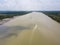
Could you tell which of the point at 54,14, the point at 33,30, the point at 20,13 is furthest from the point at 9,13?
the point at 54,14

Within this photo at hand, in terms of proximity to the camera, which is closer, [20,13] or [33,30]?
[33,30]

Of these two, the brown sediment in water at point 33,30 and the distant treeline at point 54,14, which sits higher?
the distant treeline at point 54,14

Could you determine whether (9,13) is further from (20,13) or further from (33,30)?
(33,30)

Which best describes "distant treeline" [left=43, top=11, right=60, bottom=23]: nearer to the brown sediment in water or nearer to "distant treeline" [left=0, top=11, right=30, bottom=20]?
the brown sediment in water

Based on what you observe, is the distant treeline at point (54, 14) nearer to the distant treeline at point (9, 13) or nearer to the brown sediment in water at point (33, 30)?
the brown sediment in water at point (33, 30)

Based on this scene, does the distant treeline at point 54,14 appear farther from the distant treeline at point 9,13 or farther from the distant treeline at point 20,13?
the distant treeline at point 9,13

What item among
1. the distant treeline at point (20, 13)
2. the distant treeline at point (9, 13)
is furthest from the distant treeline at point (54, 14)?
the distant treeline at point (9, 13)

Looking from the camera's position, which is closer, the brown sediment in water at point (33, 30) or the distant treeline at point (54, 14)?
the brown sediment in water at point (33, 30)

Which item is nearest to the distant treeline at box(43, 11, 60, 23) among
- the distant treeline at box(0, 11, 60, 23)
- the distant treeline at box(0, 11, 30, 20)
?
the distant treeline at box(0, 11, 60, 23)

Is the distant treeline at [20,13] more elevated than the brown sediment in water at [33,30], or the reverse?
the distant treeline at [20,13]

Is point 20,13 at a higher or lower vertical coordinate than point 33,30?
higher

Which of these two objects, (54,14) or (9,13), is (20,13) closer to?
(9,13)
